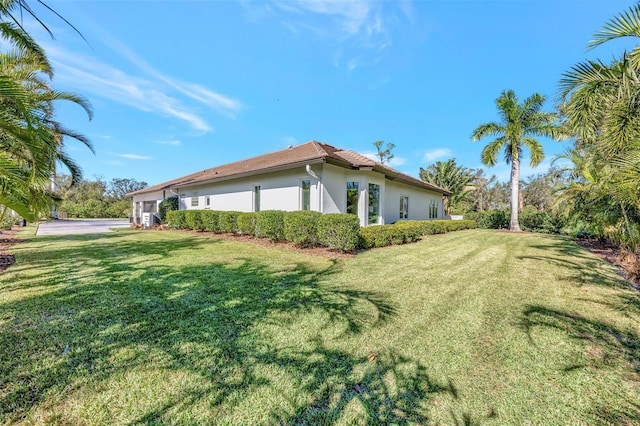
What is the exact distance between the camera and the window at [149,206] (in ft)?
85.1

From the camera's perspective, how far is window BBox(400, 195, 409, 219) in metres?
17.2

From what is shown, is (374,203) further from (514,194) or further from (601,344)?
(514,194)

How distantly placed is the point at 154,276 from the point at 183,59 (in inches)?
399

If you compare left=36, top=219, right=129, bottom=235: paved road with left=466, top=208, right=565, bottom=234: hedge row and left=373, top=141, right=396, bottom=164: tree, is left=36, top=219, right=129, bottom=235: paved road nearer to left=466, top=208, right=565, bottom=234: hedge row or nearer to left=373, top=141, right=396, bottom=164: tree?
left=466, top=208, right=565, bottom=234: hedge row

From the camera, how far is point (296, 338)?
11.0ft

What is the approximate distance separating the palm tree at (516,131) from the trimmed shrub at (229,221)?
18132mm

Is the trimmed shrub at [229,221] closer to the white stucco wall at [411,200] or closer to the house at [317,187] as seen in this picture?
the house at [317,187]

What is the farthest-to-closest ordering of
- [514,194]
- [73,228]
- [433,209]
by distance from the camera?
[433,209]
[514,194]
[73,228]

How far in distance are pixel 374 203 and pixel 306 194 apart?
146 inches

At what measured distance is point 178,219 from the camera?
16.8 metres

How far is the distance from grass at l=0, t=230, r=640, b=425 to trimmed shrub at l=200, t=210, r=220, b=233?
25.2 feet

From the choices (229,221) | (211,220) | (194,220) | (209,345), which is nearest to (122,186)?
(194,220)

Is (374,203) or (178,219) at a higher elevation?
(374,203)

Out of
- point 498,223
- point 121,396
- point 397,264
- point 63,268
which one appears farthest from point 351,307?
point 498,223
